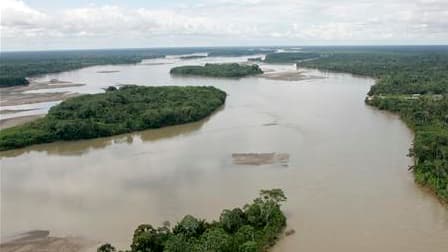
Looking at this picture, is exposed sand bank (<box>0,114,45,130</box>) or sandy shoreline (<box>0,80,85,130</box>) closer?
exposed sand bank (<box>0,114,45,130</box>)

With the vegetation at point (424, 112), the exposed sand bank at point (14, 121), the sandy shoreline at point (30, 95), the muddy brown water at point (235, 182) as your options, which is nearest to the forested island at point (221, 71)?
the vegetation at point (424, 112)

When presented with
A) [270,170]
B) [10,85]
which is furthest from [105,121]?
[10,85]

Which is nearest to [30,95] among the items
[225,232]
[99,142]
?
[99,142]

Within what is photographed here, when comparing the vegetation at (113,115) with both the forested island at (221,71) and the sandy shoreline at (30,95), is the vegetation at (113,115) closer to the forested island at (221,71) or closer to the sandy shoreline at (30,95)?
the sandy shoreline at (30,95)

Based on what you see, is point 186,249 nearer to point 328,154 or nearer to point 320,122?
point 328,154

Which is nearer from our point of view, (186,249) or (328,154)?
(186,249)

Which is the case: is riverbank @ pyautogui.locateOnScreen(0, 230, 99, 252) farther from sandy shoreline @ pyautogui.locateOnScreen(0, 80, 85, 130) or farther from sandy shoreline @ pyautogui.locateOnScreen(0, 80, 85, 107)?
sandy shoreline @ pyautogui.locateOnScreen(0, 80, 85, 107)

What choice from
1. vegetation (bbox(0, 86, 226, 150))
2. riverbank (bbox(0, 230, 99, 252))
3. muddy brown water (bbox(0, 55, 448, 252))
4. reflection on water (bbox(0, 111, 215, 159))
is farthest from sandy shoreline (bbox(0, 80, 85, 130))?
riverbank (bbox(0, 230, 99, 252))
